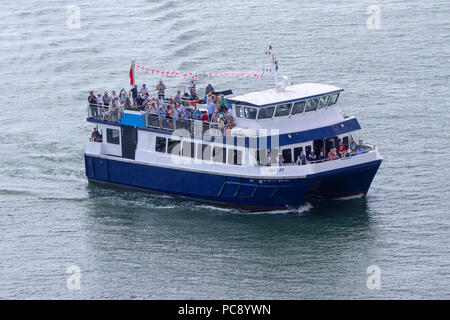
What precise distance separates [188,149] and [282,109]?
5165mm

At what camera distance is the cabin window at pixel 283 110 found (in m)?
45.6

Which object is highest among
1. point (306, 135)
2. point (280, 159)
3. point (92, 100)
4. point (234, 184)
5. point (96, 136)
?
point (92, 100)

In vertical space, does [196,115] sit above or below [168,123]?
above

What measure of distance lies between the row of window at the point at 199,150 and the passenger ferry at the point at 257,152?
5 cm

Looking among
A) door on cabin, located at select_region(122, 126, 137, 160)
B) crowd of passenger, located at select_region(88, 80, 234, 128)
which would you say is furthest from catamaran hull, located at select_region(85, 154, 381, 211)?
crowd of passenger, located at select_region(88, 80, 234, 128)

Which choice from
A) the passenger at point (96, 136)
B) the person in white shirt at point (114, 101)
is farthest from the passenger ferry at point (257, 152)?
the passenger at point (96, 136)

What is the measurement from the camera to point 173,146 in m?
48.0

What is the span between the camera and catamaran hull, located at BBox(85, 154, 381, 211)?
149 ft

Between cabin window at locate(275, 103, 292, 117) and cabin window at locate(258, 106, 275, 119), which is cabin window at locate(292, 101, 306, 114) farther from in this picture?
cabin window at locate(258, 106, 275, 119)

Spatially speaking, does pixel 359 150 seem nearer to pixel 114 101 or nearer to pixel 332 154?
pixel 332 154

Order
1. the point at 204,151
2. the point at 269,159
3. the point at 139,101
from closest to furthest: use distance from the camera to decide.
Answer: the point at 269,159
the point at 204,151
the point at 139,101

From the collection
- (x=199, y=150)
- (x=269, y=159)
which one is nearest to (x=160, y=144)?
(x=199, y=150)

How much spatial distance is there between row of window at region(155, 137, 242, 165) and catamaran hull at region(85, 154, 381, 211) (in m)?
0.80

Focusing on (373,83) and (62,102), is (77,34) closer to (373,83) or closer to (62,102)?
(62,102)
